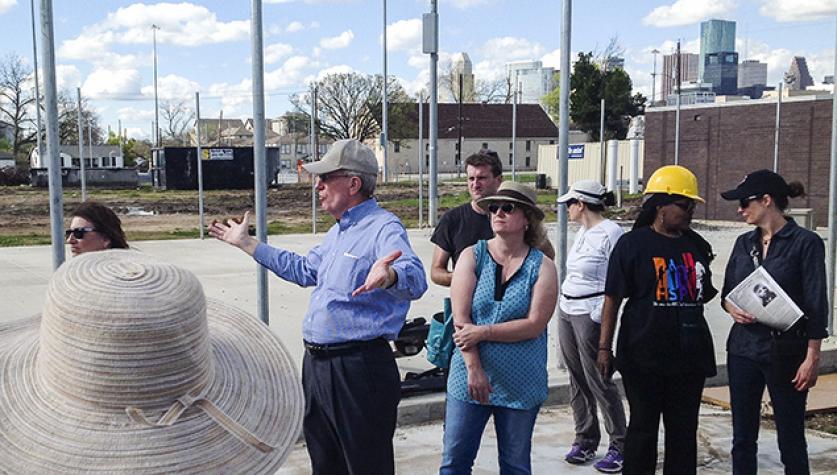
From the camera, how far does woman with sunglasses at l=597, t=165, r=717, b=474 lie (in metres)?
4.34

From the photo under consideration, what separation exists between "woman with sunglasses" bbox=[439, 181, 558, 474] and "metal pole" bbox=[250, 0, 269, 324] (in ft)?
5.35

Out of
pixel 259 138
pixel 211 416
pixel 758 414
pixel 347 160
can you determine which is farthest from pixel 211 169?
pixel 211 416

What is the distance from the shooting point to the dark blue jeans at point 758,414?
445cm

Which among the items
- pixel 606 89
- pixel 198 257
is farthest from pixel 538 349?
pixel 606 89

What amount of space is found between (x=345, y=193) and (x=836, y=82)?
6006 mm

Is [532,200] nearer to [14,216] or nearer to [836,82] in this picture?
[836,82]

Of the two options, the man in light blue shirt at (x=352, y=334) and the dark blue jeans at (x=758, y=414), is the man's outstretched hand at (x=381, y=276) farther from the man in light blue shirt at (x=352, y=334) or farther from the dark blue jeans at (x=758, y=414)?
the dark blue jeans at (x=758, y=414)

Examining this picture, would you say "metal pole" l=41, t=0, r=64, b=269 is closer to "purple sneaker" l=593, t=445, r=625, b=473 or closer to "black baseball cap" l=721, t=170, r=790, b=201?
"purple sneaker" l=593, t=445, r=625, b=473

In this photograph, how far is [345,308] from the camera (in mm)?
3574

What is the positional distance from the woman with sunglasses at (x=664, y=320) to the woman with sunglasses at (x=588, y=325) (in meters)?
0.59

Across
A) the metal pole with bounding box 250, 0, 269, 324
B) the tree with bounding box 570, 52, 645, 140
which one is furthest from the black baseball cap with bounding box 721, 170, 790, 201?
the tree with bounding box 570, 52, 645, 140

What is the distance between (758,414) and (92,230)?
347cm

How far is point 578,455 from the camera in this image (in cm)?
538

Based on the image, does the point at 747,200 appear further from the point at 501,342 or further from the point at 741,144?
the point at 741,144
